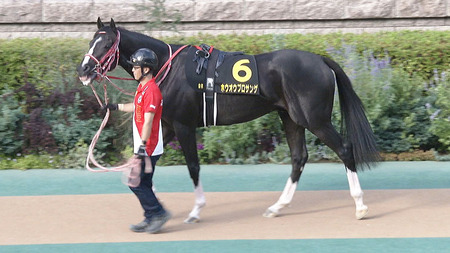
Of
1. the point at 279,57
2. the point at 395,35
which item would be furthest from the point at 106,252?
the point at 395,35

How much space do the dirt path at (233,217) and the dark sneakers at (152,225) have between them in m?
0.06

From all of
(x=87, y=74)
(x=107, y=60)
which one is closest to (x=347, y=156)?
(x=107, y=60)

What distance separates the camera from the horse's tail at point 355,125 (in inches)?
271

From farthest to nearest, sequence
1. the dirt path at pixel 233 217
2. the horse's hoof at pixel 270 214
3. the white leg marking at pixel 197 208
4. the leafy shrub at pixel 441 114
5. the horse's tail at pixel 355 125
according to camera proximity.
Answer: the leafy shrub at pixel 441 114 → the horse's tail at pixel 355 125 → the horse's hoof at pixel 270 214 → the white leg marking at pixel 197 208 → the dirt path at pixel 233 217

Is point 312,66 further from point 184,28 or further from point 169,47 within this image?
point 184,28

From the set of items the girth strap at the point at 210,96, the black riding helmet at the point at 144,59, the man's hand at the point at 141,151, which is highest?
the black riding helmet at the point at 144,59

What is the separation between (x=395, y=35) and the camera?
10.4m

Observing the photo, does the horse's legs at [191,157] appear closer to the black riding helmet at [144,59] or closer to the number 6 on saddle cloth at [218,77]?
the number 6 on saddle cloth at [218,77]

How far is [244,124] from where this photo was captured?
9047mm

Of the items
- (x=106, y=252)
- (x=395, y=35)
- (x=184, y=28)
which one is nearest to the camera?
(x=106, y=252)

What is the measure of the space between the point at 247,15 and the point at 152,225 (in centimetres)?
683

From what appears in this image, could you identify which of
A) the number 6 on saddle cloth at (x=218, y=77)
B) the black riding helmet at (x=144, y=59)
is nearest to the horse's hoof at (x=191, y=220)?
the number 6 on saddle cloth at (x=218, y=77)

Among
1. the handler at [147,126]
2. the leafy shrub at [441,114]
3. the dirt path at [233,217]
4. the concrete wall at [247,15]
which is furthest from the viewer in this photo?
the concrete wall at [247,15]

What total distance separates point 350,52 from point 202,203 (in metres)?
3.82
